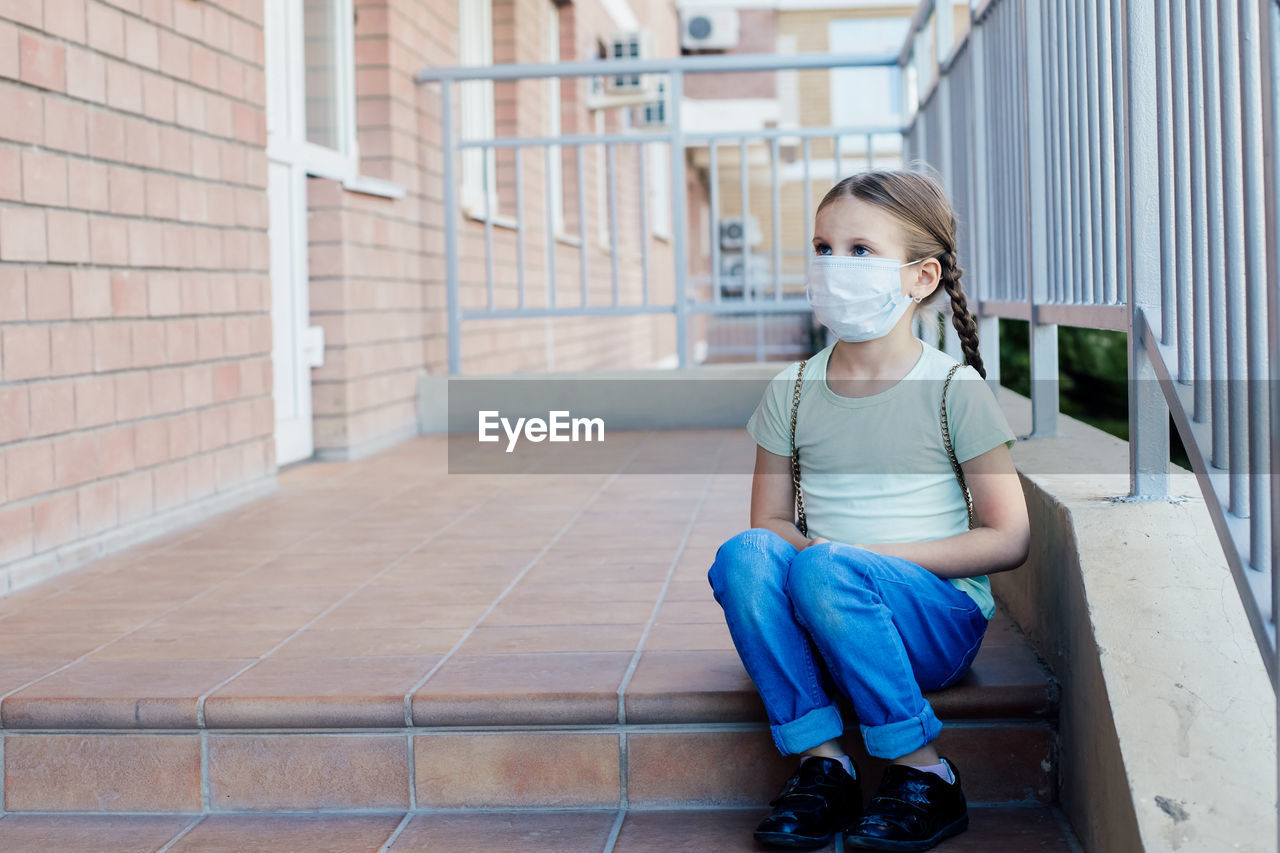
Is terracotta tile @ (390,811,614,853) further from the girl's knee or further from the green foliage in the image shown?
the green foliage

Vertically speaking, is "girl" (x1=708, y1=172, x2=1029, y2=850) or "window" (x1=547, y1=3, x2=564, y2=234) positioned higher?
"window" (x1=547, y1=3, x2=564, y2=234)

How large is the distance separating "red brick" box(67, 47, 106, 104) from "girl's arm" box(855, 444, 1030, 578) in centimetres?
212

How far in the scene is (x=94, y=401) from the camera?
311 centimetres

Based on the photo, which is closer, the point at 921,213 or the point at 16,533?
the point at 921,213

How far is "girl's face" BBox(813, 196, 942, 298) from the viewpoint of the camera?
1880 millimetres

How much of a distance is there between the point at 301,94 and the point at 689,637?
3.15m

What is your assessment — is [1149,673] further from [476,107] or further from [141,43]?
[476,107]

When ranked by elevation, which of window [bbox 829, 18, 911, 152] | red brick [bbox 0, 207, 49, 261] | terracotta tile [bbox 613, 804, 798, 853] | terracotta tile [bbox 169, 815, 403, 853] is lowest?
terracotta tile [bbox 169, 815, 403, 853]

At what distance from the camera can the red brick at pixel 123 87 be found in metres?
3.18

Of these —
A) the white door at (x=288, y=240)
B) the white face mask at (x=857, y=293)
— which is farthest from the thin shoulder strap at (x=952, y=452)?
the white door at (x=288, y=240)

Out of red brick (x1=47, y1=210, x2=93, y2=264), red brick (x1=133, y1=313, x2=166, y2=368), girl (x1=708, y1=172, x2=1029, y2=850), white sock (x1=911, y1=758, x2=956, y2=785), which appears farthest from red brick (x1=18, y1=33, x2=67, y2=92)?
white sock (x1=911, y1=758, x2=956, y2=785)

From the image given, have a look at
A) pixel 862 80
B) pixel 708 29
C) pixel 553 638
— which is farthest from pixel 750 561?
pixel 862 80

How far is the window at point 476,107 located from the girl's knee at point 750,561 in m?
4.25

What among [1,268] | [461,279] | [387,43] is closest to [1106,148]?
[1,268]
